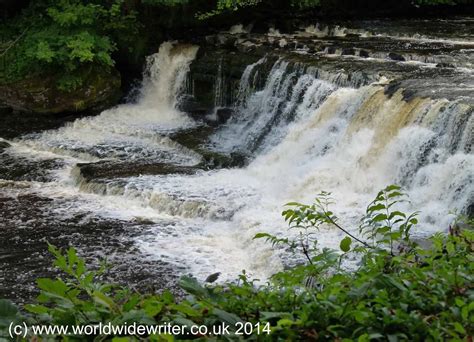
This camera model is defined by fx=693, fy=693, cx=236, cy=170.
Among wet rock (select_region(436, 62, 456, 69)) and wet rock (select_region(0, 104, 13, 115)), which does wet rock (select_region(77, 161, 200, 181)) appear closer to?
wet rock (select_region(0, 104, 13, 115))

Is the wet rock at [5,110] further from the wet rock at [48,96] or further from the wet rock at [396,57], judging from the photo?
the wet rock at [396,57]

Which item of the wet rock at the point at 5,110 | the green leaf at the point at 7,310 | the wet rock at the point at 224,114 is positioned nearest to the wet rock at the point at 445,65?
the wet rock at the point at 224,114

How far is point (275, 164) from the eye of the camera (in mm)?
12336

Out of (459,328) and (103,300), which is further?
(103,300)

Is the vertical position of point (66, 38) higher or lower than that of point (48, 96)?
higher

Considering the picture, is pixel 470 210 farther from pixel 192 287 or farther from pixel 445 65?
pixel 192 287

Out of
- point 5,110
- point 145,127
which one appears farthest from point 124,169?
point 5,110

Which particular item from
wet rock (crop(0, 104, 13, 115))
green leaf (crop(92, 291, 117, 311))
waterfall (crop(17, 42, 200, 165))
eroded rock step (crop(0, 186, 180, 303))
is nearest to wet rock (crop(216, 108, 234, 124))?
waterfall (crop(17, 42, 200, 165))

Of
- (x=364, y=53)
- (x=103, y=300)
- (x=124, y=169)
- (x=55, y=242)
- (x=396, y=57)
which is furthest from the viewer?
(x=364, y=53)

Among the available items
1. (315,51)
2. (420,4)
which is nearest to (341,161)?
(315,51)

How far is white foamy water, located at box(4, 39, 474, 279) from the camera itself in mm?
9297

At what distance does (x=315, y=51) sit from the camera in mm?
14945

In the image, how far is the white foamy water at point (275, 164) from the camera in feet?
30.5

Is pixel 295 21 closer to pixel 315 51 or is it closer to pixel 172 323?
pixel 315 51
